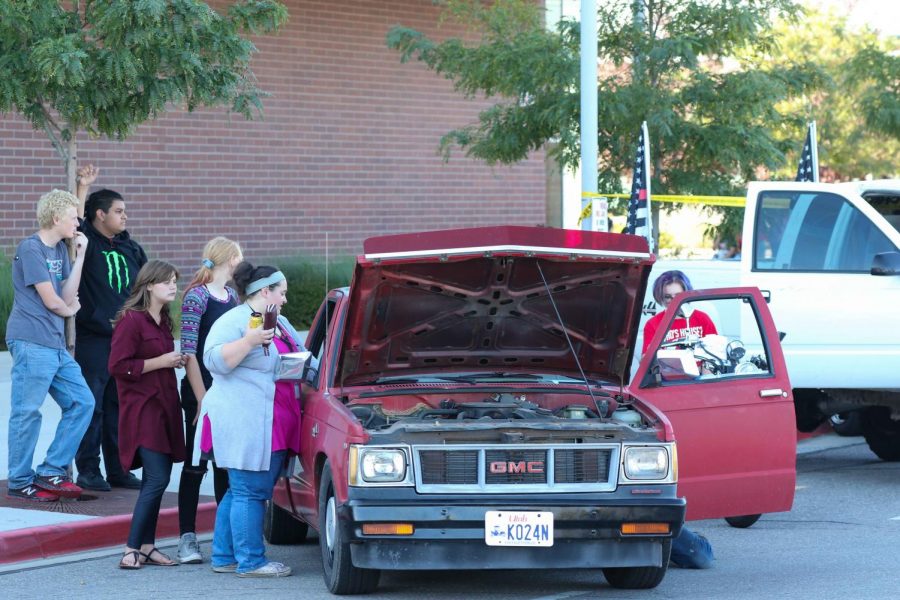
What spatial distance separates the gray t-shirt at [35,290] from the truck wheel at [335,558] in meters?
2.65

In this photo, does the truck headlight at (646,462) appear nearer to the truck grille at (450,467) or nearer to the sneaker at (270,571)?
the truck grille at (450,467)

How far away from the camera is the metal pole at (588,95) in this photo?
43.6ft

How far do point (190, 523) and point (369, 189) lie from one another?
542 inches

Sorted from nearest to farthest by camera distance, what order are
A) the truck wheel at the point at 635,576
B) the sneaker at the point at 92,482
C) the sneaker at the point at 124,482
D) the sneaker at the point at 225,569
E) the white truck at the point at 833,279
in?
the truck wheel at the point at 635,576 → the sneaker at the point at 225,569 → the sneaker at the point at 92,482 → the sneaker at the point at 124,482 → the white truck at the point at 833,279

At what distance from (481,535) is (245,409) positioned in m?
1.58

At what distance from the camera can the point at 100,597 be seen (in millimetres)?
7191

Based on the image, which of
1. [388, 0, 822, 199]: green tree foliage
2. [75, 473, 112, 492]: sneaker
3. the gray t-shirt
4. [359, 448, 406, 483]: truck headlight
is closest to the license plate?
[359, 448, 406, 483]: truck headlight

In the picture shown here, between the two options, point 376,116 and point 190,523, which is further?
point 376,116

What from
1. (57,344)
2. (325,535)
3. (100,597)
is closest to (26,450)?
(57,344)

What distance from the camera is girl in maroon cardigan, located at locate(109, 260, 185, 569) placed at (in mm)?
7832

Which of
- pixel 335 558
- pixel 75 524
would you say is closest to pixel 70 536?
pixel 75 524

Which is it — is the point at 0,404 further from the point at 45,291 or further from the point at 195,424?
the point at 195,424

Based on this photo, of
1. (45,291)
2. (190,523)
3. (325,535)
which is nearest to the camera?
(325,535)

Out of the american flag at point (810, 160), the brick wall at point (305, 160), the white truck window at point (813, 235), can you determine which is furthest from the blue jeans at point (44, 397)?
the brick wall at point (305, 160)
